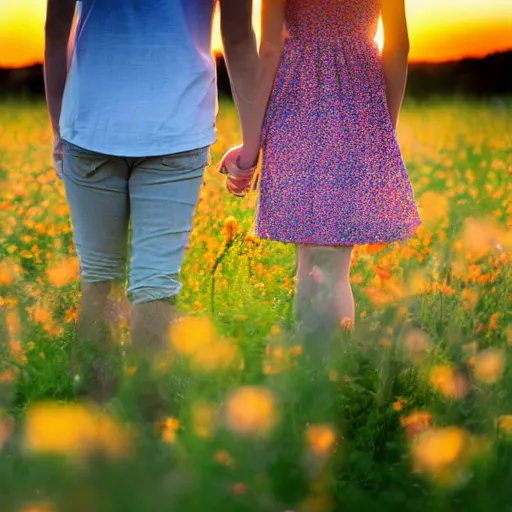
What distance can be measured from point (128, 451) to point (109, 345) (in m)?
0.89

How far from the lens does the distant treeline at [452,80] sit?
8.32 metres

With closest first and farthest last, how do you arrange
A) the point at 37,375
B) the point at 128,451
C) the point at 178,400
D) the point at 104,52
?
the point at 128,451
the point at 178,400
the point at 104,52
the point at 37,375

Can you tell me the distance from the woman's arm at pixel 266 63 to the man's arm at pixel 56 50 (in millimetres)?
569

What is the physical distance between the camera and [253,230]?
3.52 meters

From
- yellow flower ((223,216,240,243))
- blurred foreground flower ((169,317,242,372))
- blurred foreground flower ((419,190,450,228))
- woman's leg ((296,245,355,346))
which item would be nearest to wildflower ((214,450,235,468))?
blurred foreground flower ((169,317,242,372))

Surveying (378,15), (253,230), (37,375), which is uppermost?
(378,15)

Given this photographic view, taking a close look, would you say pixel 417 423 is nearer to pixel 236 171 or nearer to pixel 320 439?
pixel 320 439

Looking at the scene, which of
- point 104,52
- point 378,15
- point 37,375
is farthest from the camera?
point 378,15

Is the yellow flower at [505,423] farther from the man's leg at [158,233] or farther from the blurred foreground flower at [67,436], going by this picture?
the man's leg at [158,233]

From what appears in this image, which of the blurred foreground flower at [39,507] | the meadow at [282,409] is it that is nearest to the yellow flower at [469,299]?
the meadow at [282,409]

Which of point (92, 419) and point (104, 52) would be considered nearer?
point (92, 419)

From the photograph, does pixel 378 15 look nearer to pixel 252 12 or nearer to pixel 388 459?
pixel 252 12

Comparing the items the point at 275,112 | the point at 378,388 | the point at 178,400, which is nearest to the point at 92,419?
the point at 178,400

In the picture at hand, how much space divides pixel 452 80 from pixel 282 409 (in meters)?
7.42
